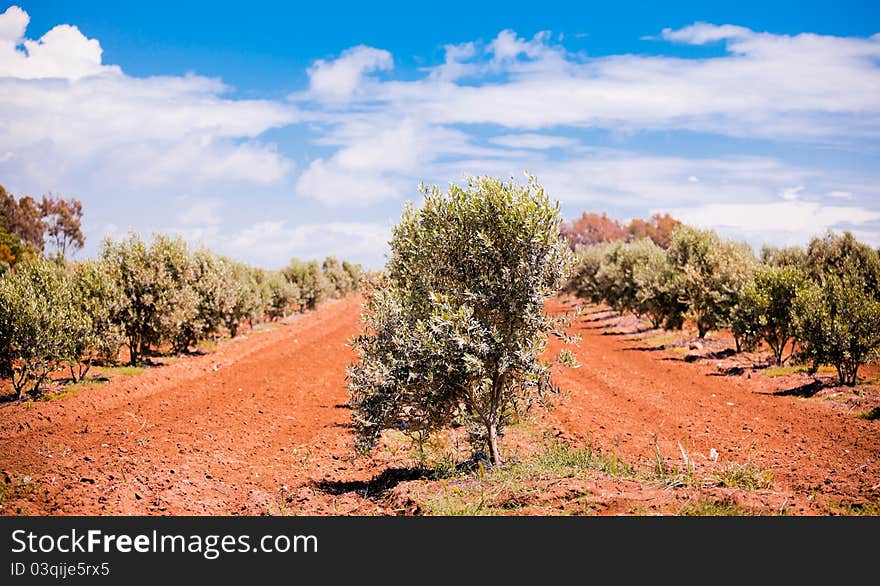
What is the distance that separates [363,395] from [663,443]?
31.1ft

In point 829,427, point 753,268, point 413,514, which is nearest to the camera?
point 413,514

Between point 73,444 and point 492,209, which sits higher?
point 492,209

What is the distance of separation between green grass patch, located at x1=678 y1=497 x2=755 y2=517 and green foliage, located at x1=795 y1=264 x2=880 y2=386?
1823 cm

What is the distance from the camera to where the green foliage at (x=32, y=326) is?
77.3ft

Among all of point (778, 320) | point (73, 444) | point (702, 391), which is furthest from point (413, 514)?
point (778, 320)

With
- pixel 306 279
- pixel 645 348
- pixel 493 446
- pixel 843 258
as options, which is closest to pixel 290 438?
pixel 493 446

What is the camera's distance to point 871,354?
24688 mm

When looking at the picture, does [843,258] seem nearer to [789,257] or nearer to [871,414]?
[789,257]

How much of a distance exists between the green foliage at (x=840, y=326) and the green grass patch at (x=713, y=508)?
1823cm

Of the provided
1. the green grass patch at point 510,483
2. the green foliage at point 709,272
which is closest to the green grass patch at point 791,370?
the green foliage at point 709,272

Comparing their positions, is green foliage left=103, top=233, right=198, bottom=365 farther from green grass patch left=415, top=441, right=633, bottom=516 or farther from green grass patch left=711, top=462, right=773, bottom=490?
green grass patch left=711, top=462, right=773, bottom=490

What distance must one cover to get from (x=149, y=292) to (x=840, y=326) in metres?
33.4

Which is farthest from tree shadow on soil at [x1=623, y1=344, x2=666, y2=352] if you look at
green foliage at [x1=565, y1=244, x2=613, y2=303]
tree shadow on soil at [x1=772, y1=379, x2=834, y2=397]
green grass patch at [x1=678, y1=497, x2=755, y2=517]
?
green grass patch at [x1=678, y1=497, x2=755, y2=517]

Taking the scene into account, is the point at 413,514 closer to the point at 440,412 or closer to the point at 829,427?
the point at 440,412
